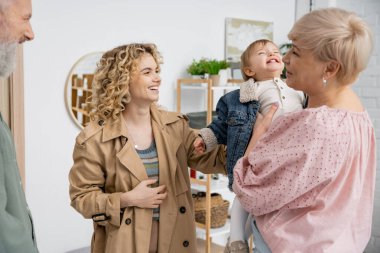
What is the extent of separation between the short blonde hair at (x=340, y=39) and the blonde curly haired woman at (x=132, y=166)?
78cm

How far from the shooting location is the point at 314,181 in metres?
1.40

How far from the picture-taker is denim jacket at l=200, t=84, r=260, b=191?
1795 millimetres

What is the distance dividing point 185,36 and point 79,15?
0.95 m

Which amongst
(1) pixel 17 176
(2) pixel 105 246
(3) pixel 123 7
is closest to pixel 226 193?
(3) pixel 123 7

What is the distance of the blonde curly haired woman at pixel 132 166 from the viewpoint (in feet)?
6.27

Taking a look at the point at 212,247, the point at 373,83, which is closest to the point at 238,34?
the point at 373,83

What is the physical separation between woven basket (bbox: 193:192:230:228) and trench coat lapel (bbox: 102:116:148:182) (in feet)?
5.87

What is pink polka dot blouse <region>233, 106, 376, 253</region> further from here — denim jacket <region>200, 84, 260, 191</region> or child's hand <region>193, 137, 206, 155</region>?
child's hand <region>193, 137, 206, 155</region>

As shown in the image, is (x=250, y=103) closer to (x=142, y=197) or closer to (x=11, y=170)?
(x=142, y=197)

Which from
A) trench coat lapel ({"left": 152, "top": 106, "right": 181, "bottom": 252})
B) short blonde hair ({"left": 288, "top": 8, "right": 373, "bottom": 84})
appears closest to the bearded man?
trench coat lapel ({"left": 152, "top": 106, "right": 181, "bottom": 252})

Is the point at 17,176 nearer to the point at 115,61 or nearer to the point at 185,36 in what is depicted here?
the point at 115,61

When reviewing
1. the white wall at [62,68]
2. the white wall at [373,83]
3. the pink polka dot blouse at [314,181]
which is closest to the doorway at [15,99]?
the white wall at [62,68]

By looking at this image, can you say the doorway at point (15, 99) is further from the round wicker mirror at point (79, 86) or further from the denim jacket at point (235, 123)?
the denim jacket at point (235, 123)

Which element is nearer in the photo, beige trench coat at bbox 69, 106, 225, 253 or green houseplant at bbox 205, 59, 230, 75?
beige trench coat at bbox 69, 106, 225, 253
